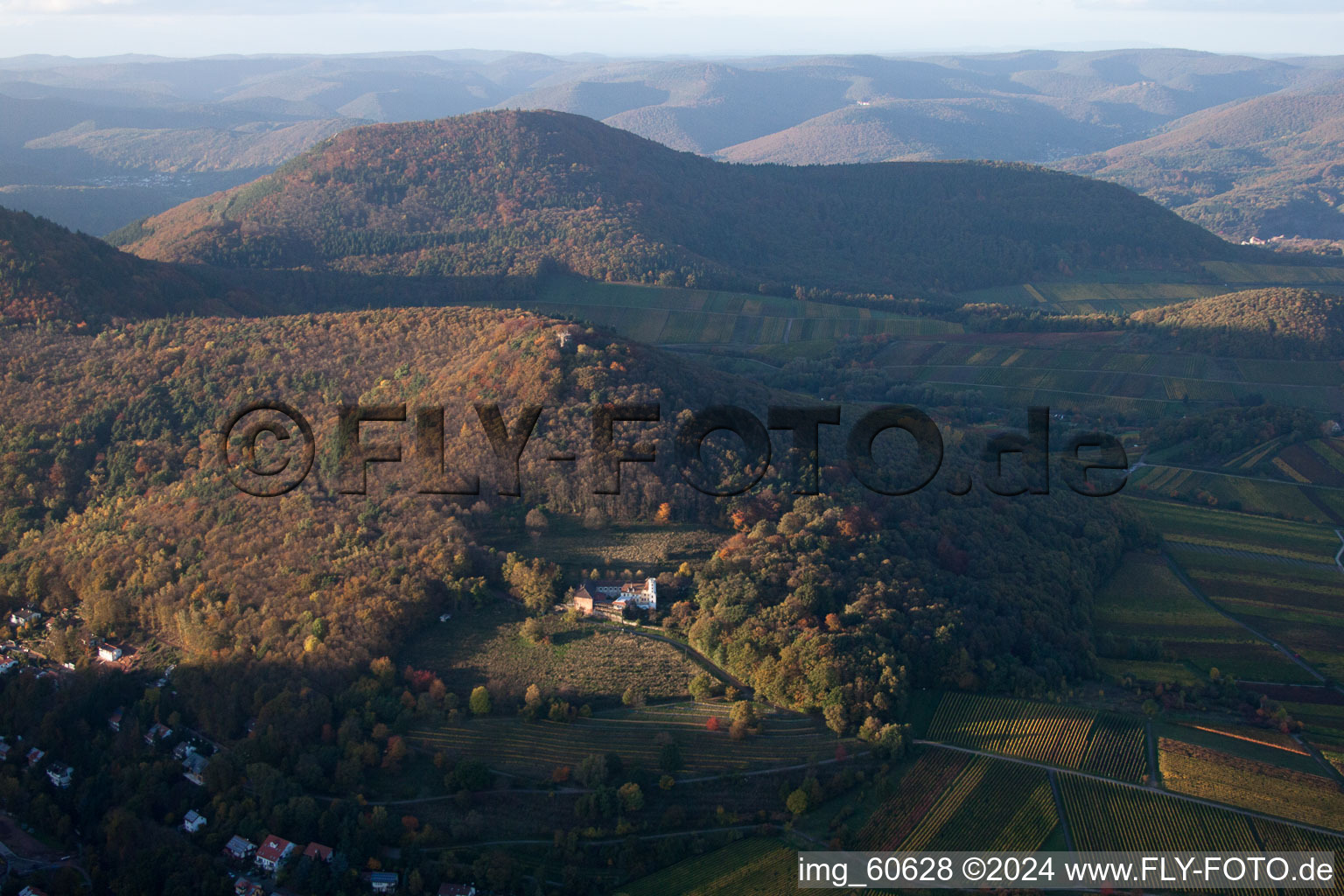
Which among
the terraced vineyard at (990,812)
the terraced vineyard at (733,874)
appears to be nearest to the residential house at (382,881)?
the terraced vineyard at (733,874)

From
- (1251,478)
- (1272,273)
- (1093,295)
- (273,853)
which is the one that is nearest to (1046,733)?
(273,853)

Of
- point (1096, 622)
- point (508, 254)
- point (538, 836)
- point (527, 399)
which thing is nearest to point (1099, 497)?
point (1096, 622)

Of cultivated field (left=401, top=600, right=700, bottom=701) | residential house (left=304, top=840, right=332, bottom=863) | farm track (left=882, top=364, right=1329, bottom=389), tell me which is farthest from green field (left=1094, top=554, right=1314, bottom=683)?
farm track (left=882, top=364, right=1329, bottom=389)

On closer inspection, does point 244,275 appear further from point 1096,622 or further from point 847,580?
point 1096,622

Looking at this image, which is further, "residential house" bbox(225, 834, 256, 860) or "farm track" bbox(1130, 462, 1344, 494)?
"farm track" bbox(1130, 462, 1344, 494)

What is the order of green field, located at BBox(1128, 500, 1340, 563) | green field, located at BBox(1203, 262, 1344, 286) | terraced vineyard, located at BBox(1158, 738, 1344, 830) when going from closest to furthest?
terraced vineyard, located at BBox(1158, 738, 1344, 830)
green field, located at BBox(1128, 500, 1340, 563)
green field, located at BBox(1203, 262, 1344, 286)

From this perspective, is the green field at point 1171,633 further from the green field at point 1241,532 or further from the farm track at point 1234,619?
the green field at point 1241,532

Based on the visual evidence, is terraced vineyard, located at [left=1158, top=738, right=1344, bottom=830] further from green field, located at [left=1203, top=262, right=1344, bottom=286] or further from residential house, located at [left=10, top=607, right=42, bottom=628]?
green field, located at [left=1203, top=262, right=1344, bottom=286]
